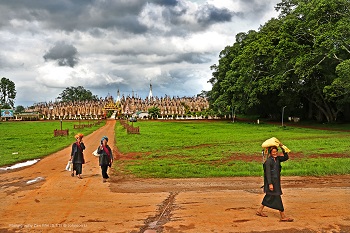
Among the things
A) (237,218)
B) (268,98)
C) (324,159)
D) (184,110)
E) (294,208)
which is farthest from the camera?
(184,110)

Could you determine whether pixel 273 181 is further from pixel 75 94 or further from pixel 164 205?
pixel 75 94

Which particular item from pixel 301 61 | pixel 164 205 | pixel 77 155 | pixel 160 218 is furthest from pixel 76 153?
pixel 301 61

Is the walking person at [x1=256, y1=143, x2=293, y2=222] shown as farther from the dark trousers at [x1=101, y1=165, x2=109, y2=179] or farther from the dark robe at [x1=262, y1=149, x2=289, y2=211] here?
the dark trousers at [x1=101, y1=165, x2=109, y2=179]

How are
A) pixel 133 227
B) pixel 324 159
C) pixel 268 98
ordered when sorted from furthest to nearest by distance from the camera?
pixel 268 98 → pixel 324 159 → pixel 133 227

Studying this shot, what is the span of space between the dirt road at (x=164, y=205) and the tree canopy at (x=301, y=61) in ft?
74.4

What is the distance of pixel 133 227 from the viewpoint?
704cm

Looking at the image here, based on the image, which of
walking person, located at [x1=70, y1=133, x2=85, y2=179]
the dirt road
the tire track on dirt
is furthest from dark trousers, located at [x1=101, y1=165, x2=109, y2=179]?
the tire track on dirt

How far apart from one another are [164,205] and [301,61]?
102ft

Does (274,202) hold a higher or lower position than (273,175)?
lower

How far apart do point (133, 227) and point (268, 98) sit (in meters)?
50.8

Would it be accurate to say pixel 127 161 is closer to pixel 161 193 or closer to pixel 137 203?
pixel 161 193

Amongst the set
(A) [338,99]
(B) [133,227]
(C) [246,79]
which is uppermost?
(C) [246,79]

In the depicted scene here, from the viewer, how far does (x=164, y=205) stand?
865cm

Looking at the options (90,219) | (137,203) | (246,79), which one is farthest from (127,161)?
(246,79)
